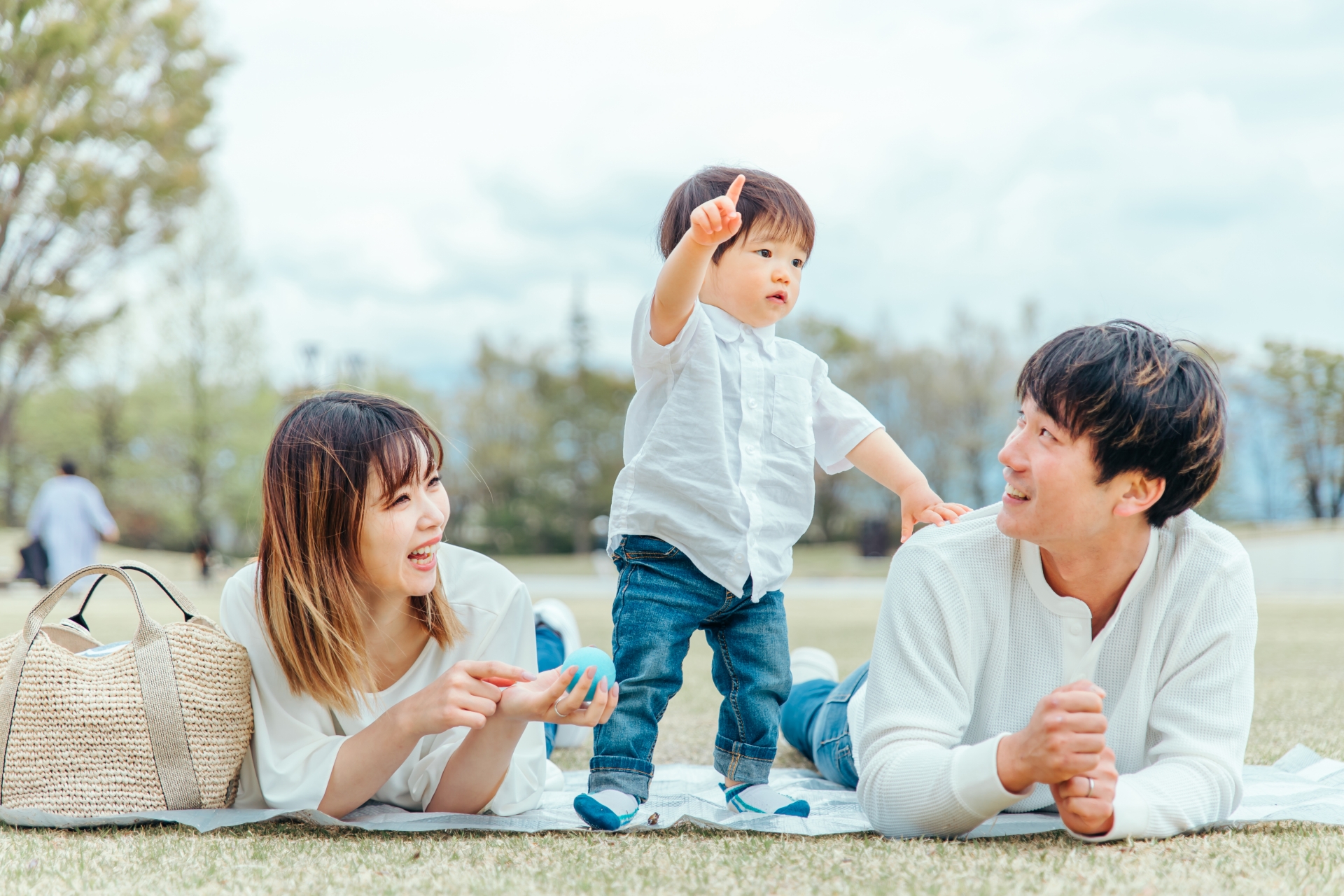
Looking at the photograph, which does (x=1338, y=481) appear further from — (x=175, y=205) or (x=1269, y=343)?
(x=175, y=205)

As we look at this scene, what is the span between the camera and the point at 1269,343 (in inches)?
1199

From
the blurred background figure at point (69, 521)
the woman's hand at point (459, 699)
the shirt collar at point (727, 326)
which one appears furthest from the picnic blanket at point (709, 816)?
the blurred background figure at point (69, 521)

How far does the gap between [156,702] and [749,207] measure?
1786 millimetres

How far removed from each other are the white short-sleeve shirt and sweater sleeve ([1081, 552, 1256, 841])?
0.98 metres

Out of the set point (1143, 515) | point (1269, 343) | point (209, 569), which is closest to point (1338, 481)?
point (1269, 343)

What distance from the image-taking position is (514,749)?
2.24m

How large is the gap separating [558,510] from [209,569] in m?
18.0

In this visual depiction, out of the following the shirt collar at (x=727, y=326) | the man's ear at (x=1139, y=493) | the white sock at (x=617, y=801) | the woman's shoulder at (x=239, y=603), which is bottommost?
the white sock at (x=617, y=801)

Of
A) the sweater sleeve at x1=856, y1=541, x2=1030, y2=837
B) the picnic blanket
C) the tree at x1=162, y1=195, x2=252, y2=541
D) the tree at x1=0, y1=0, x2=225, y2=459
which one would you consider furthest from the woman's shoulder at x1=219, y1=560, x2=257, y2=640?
the tree at x1=162, y1=195, x2=252, y2=541

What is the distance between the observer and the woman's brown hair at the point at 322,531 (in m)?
2.21

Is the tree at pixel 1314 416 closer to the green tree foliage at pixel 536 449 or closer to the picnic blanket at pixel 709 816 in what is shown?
the green tree foliage at pixel 536 449

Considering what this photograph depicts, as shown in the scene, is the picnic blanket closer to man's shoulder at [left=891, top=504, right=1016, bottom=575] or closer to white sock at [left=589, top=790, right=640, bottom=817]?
white sock at [left=589, top=790, right=640, bottom=817]

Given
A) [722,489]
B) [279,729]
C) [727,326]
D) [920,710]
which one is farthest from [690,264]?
[279,729]

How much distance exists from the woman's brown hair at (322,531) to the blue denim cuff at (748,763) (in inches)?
37.6
